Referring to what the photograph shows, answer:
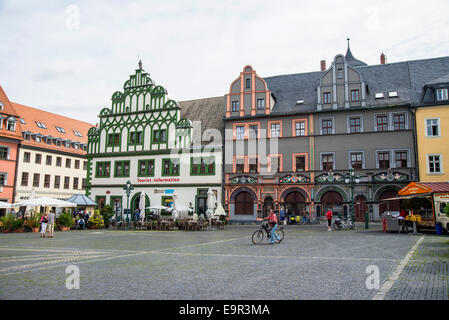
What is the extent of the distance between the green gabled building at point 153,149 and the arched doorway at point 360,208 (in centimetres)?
1335

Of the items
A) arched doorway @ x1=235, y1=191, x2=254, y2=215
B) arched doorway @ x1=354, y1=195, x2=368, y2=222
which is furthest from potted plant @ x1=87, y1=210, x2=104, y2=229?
arched doorway @ x1=354, y1=195, x2=368, y2=222

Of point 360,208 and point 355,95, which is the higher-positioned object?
point 355,95

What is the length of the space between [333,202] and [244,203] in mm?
8688

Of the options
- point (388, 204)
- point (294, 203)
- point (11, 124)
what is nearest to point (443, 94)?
point (388, 204)

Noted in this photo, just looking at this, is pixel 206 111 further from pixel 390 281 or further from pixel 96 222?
pixel 390 281

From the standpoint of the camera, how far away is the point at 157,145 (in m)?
42.2

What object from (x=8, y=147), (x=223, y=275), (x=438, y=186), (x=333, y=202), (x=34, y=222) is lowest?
(x=223, y=275)

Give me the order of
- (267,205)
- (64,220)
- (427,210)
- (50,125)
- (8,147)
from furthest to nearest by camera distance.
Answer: (50,125) < (8,147) < (267,205) < (64,220) < (427,210)

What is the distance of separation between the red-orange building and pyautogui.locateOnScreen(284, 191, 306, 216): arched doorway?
32.5 meters

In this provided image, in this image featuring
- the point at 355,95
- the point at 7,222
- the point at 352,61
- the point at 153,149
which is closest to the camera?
the point at 7,222

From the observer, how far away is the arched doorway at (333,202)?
113ft

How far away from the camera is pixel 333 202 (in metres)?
34.9

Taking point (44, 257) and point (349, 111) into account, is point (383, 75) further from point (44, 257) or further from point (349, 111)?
point (44, 257)
